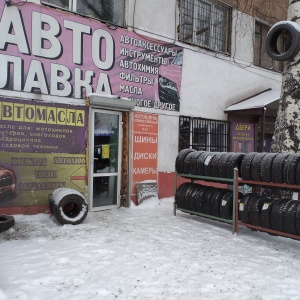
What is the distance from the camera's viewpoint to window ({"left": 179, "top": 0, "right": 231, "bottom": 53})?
360 inches

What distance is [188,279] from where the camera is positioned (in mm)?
3709

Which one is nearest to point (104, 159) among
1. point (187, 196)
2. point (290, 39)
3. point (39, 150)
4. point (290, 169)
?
point (39, 150)

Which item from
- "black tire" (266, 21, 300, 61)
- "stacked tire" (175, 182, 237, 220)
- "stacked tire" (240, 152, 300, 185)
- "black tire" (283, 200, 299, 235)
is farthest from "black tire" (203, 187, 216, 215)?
"black tire" (266, 21, 300, 61)

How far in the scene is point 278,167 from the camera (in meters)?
4.98

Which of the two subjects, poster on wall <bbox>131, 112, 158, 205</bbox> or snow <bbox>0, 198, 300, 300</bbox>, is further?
poster on wall <bbox>131, 112, 158, 205</bbox>

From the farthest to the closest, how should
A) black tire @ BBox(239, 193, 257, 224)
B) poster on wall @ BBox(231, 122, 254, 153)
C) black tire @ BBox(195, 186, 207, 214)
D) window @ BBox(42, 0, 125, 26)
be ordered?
poster on wall @ BBox(231, 122, 254, 153)
window @ BBox(42, 0, 125, 26)
black tire @ BBox(195, 186, 207, 214)
black tire @ BBox(239, 193, 257, 224)

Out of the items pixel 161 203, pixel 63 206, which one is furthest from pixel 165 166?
pixel 63 206

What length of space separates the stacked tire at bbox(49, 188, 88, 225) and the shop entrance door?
3.55 ft

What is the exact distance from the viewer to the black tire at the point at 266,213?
5.03 m

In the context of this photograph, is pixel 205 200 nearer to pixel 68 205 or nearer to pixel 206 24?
pixel 68 205

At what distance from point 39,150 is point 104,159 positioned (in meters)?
1.54

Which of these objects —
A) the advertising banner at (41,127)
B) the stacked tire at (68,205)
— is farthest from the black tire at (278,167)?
the advertising banner at (41,127)

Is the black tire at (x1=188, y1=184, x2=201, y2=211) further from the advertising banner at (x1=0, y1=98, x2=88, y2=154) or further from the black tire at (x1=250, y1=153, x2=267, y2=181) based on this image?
the advertising banner at (x1=0, y1=98, x2=88, y2=154)

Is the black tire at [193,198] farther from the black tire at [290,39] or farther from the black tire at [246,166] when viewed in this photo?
the black tire at [290,39]
